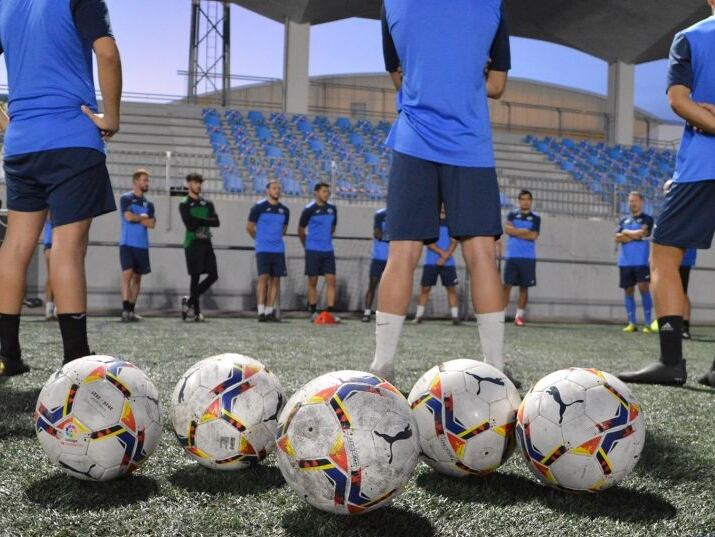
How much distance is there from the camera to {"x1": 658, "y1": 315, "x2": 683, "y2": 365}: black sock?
3.75 meters

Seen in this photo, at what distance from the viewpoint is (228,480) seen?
1.95m

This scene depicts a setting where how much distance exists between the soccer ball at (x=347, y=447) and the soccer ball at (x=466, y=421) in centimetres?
26

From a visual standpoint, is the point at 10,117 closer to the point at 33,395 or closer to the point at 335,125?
the point at 33,395

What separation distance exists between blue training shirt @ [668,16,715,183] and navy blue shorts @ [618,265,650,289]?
7.30 meters

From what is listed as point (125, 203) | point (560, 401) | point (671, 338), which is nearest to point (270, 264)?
point (125, 203)

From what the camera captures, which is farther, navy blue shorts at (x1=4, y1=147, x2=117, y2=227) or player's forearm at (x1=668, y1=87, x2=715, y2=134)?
player's forearm at (x1=668, y1=87, x2=715, y2=134)

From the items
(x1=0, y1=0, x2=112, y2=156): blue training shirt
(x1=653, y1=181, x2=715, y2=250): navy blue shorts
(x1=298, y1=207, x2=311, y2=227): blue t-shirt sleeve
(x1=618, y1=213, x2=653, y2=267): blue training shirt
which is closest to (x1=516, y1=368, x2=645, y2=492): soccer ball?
(x1=653, y1=181, x2=715, y2=250): navy blue shorts

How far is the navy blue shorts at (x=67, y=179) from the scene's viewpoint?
3045mm

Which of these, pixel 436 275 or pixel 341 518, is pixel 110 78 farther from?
pixel 436 275

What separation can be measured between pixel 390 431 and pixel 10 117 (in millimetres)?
2539

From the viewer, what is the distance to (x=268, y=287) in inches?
439

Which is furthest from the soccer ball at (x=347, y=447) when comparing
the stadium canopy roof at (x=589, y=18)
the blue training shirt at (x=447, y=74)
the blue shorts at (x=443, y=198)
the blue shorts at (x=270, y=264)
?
the stadium canopy roof at (x=589, y=18)

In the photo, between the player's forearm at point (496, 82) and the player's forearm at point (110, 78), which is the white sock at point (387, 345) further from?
the player's forearm at point (110, 78)

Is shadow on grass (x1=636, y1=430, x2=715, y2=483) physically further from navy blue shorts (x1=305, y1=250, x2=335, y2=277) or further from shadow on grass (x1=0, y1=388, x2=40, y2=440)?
navy blue shorts (x1=305, y1=250, x2=335, y2=277)
